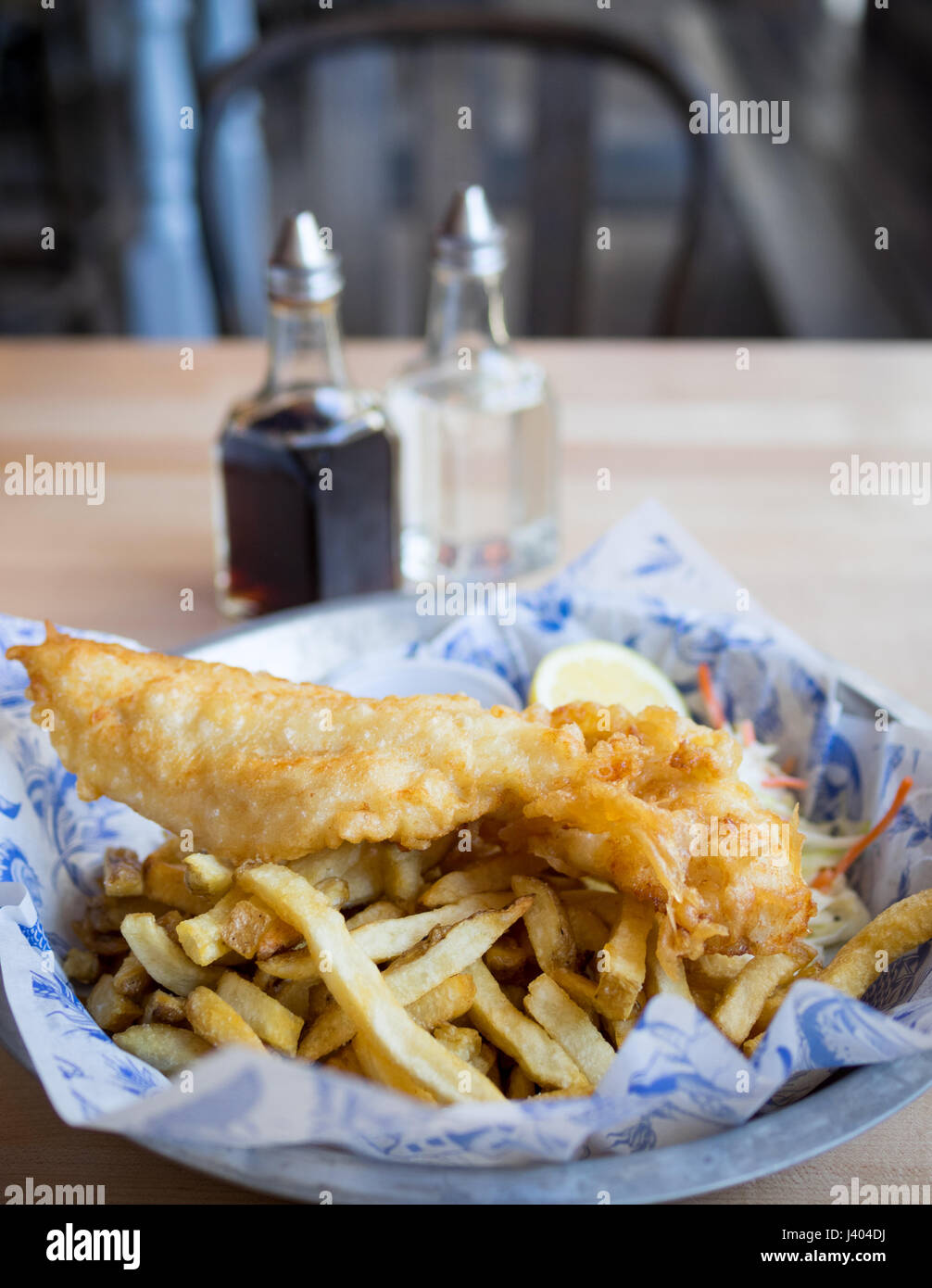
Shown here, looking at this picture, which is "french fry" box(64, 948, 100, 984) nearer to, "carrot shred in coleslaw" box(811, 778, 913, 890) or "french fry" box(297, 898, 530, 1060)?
"french fry" box(297, 898, 530, 1060)

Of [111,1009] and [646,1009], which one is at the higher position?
[646,1009]

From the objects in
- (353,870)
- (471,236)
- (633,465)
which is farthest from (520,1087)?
(633,465)

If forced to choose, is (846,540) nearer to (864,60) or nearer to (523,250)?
(523,250)

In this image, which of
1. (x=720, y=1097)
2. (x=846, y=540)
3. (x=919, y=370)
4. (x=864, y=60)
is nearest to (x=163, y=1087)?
(x=720, y=1097)

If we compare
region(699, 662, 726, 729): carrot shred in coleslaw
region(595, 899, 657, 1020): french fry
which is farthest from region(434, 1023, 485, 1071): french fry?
region(699, 662, 726, 729): carrot shred in coleslaw

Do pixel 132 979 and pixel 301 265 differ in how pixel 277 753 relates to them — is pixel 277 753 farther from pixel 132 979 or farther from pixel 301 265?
pixel 301 265

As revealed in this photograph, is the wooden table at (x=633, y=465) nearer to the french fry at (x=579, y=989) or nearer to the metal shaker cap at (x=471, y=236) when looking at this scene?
the metal shaker cap at (x=471, y=236)
